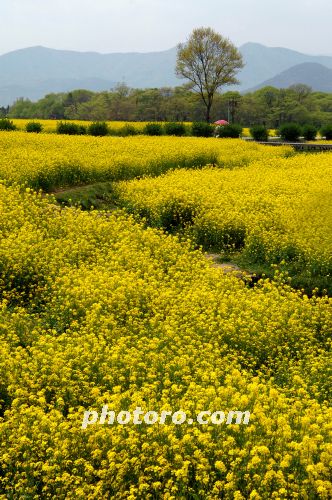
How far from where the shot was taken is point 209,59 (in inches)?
2441

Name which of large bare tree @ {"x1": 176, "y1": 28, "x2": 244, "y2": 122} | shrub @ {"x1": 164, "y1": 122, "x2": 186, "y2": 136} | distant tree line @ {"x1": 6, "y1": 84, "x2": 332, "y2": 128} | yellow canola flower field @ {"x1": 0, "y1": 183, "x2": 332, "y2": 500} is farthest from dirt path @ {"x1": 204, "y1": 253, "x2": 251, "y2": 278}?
distant tree line @ {"x1": 6, "y1": 84, "x2": 332, "y2": 128}

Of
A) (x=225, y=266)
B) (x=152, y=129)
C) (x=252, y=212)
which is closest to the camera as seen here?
(x=225, y=266)

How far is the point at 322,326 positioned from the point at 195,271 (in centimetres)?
314

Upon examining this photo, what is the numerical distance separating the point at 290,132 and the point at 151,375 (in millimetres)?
42921

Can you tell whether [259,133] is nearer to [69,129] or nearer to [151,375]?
[69,129]

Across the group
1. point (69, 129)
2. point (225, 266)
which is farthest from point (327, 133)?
point (225, 266)

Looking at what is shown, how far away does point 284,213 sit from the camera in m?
15.0

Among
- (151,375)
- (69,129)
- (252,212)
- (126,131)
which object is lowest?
(151,375)

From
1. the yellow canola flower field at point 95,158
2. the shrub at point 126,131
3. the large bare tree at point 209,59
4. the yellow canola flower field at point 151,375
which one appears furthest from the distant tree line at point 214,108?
the yellow canola flower field at point 151,375

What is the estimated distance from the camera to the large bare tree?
61.8 m

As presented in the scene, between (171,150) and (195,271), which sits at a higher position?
(171,150)

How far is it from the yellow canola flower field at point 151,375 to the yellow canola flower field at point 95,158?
613 centimetres

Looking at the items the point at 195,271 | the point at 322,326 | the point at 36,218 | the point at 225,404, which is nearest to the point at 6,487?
the point at 225,404

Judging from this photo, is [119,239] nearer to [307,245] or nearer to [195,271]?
[195,271]
